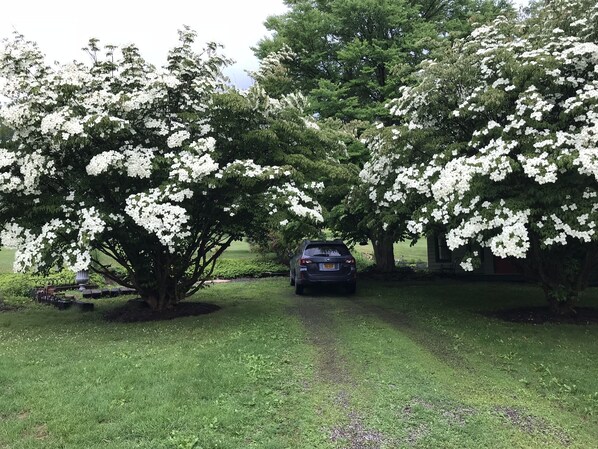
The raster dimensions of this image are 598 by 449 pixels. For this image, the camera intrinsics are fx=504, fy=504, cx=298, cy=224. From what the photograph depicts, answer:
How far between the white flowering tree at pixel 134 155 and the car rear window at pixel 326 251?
364cm

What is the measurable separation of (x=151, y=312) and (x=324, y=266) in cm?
467

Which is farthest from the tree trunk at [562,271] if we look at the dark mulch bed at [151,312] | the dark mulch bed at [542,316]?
the dark mulch bed at [151,312]

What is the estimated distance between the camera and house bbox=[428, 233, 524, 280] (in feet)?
60.0

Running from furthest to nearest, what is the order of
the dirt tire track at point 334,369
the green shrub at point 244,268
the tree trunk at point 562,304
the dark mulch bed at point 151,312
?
the green shrub at point 244,268 < the dark mulch bed at point 151,312 < the tree trunk at point 562,304 < the dirt tire track at point 334,369

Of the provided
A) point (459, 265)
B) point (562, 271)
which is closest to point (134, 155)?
point (562, 271)

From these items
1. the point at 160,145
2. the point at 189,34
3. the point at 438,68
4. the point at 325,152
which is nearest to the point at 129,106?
the point at 160,145

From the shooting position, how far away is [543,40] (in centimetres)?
851

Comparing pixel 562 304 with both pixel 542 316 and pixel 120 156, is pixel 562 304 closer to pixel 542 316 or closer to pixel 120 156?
pixel 542 316

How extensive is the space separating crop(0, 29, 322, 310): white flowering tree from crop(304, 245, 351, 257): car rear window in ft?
11.9

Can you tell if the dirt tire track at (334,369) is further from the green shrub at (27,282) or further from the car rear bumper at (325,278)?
the green shrub at (27,282)

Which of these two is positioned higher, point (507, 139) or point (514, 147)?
point (507, 139)

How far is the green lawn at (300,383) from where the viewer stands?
175 inches

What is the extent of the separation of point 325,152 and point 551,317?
5610mm

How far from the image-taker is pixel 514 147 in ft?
24.9
